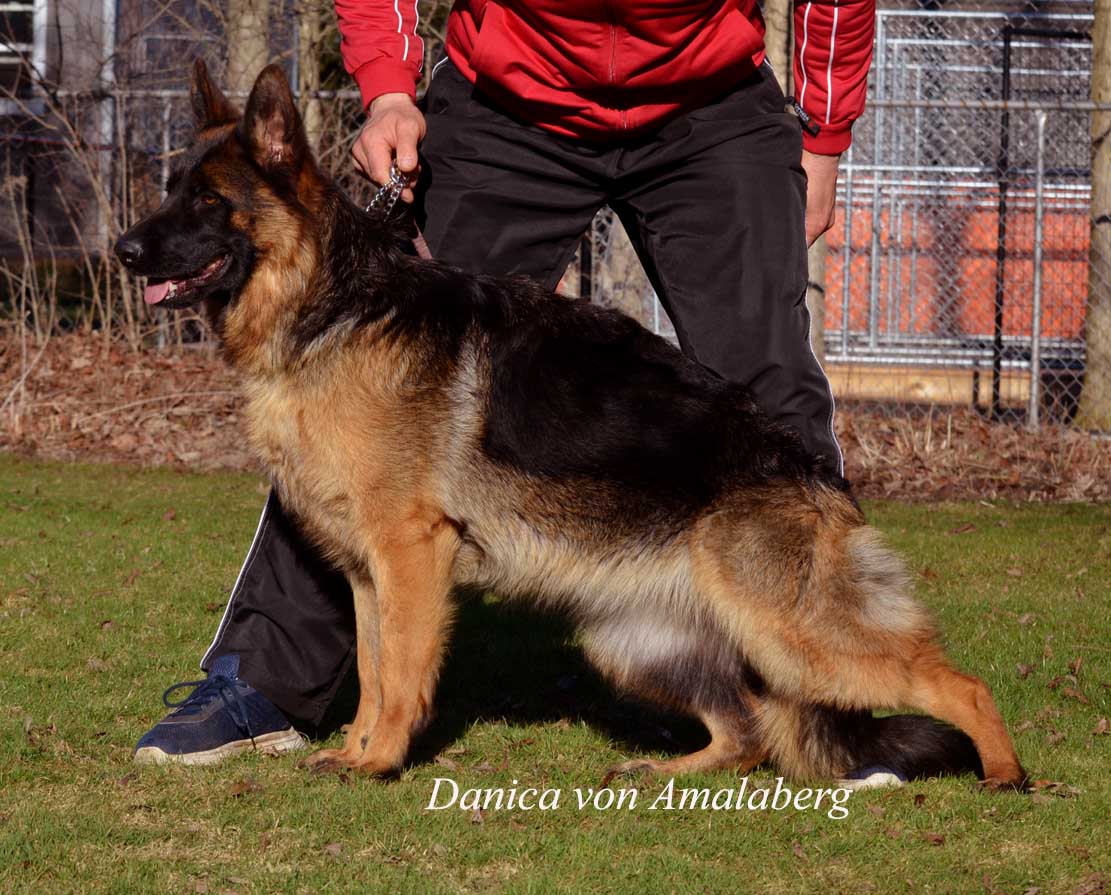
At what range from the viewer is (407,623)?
355cm

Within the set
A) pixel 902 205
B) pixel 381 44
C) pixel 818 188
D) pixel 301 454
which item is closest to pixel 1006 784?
pixel 818 188

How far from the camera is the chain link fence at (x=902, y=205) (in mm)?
10117

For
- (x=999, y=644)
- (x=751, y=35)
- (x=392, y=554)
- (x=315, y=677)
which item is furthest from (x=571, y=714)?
(x=751, y=35)

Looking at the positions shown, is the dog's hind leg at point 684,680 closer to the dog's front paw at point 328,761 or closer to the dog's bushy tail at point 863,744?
the dog's bushy tail at point 863,744

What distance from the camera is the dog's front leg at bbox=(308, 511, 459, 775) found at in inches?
139

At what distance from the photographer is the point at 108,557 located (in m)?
6.30

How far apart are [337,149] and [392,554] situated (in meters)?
7.20

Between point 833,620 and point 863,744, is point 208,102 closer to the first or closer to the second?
point 833,620

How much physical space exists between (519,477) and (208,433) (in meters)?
6.35

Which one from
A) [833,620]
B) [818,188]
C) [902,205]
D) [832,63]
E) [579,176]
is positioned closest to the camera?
[833,620]

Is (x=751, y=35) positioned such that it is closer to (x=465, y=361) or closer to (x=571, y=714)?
(x=465, y=361)

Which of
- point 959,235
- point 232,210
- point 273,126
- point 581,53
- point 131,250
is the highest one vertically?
point 581,53

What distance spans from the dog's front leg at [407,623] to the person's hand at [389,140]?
1008 mm

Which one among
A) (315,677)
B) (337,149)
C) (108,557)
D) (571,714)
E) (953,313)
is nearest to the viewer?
(315,677)
